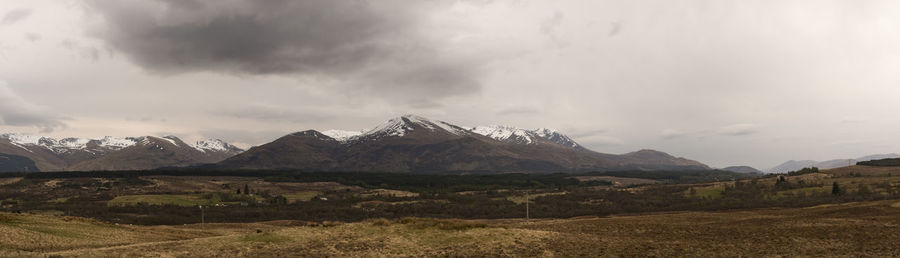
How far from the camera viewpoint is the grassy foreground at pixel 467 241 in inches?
1590

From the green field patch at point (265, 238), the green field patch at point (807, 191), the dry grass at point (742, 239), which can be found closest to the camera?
the dry grass at point (742, 239)

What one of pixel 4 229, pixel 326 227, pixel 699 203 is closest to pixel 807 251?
pixel 326 227

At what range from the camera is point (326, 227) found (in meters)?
53.5

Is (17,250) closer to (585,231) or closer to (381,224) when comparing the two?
(381,224)

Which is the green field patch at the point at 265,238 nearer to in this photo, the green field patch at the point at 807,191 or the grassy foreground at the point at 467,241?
the grassy foreground at the point at 467,241

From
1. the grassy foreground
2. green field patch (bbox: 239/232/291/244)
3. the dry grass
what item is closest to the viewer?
the grassy foreground

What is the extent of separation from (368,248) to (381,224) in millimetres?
11261

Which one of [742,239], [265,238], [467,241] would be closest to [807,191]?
[742,239]

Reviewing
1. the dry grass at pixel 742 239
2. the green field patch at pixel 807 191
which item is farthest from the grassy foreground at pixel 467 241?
the green field patch at pixel 807 191

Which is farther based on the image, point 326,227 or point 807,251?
point 326,227

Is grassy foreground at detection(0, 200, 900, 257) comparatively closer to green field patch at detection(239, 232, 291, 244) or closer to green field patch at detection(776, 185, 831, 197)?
green field patch at detection(239, 232, 291, 244)

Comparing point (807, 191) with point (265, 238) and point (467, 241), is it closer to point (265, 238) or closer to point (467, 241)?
point (467, 241)

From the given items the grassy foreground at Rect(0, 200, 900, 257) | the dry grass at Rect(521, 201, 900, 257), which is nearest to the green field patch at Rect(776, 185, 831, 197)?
the dry grass at Rect(521, 201, 900, 257)

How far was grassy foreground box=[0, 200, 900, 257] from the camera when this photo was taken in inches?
1590
